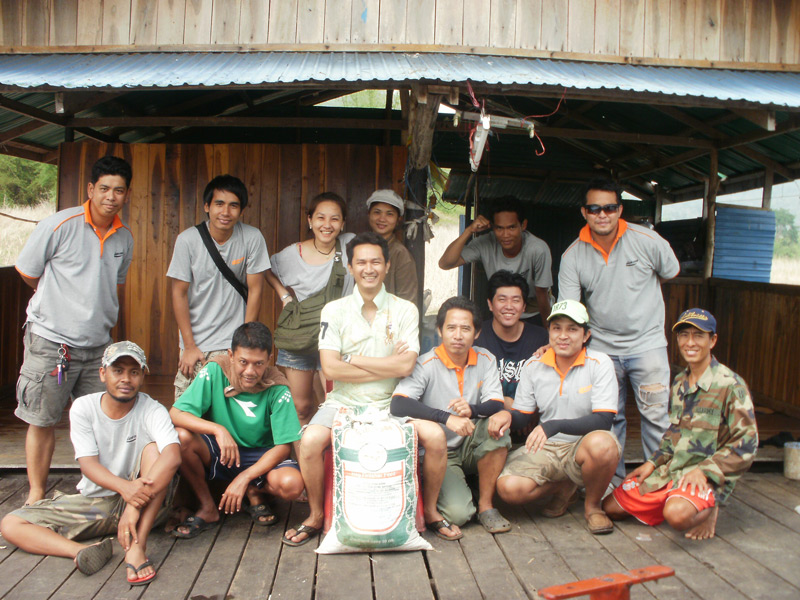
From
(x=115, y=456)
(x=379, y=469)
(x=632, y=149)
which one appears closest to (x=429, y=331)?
(x=379, y=469)

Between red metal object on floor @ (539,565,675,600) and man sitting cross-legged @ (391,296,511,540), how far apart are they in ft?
5.01

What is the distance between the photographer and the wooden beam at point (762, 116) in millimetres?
4495

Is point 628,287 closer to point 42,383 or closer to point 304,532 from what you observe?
point 304,532

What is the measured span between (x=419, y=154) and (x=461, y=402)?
197 cm

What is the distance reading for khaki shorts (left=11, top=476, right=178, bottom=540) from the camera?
346cm

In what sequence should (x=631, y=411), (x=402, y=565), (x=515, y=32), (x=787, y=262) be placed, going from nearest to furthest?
1. (x=402, y=565)
2. (x=515, y=32)
3. (x=631, y=411)
4. (x=787, y=262)

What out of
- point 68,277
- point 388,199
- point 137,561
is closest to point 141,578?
point 137,561

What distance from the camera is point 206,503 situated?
12.5ft

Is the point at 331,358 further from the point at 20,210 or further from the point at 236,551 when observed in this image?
the point at 20,210

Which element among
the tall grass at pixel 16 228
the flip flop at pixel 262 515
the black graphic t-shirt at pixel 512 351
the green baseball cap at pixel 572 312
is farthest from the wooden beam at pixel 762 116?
the tall grass at pixel 16 228

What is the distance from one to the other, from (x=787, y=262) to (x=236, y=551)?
14551mm

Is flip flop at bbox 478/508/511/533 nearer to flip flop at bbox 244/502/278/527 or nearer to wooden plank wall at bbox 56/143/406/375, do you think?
flip flop at bbox 244/502/278/527

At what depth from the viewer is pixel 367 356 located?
3832 millimetres

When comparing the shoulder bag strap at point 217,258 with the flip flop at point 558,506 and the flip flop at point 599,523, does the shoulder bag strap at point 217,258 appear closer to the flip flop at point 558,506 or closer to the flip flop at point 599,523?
the flip flop at point 558,506
